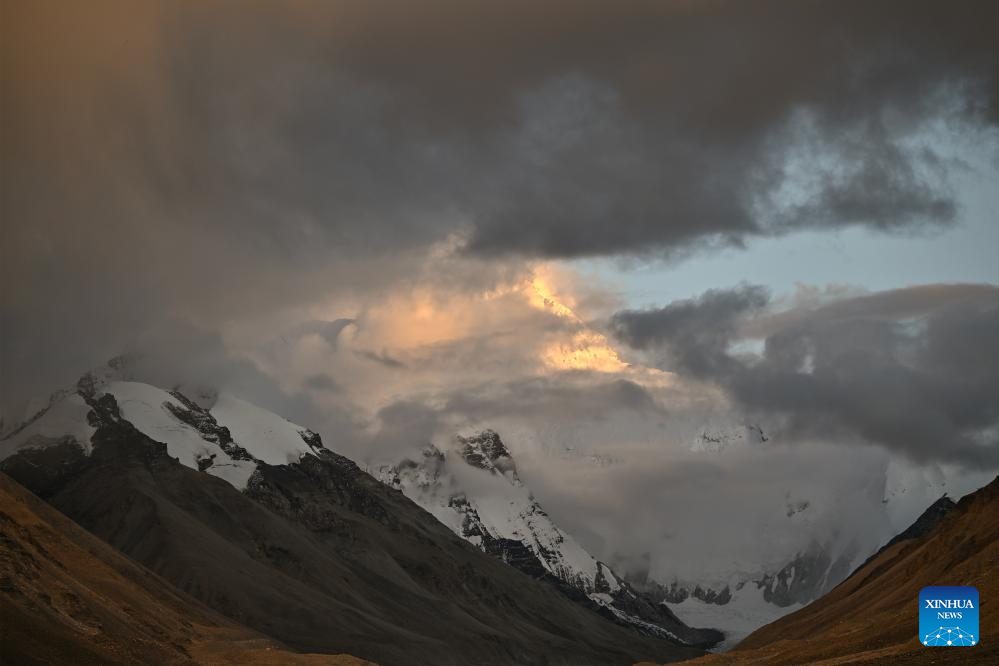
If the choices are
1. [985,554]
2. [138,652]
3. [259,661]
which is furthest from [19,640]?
[985,554]

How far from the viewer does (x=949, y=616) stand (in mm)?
91250

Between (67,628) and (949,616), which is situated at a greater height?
(949,616)

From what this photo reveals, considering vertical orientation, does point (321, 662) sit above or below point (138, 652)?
above

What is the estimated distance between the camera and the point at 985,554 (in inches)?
7746

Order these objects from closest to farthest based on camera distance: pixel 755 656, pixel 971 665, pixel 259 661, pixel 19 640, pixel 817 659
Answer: pixel 971 665 → pixel 19 640 → pixel 817 659 → pixel 755 656 → pixel 259 661

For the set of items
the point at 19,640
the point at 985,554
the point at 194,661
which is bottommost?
the point at 19,640

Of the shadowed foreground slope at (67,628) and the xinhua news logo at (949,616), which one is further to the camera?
the shadowed foreground slope at (67,628)

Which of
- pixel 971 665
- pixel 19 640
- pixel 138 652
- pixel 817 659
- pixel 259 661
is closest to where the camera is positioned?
pixel 971 665

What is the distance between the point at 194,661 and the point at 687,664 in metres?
61.8

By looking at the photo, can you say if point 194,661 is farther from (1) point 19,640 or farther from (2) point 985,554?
(2) point 985,554

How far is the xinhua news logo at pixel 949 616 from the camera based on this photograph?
8662 centimetres

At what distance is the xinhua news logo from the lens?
86.6 metres

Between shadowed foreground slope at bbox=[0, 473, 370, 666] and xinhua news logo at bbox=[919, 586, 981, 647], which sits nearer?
xinhua news logo at bbox=[919, 586, 981, 647]

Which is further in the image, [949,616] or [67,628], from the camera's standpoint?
[67,628]
